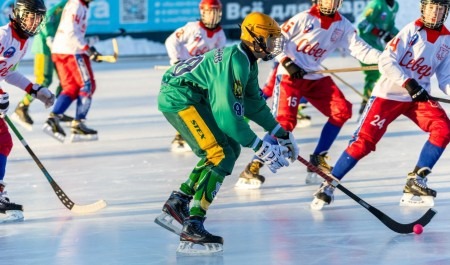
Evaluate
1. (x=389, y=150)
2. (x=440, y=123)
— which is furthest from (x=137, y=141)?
(x=440, y=123)

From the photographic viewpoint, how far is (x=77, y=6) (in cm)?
849

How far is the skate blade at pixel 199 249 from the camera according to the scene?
15.5 feet

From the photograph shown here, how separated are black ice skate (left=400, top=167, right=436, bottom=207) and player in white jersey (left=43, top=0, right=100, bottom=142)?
135 inches

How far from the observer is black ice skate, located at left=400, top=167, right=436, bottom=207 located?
18.8 ft

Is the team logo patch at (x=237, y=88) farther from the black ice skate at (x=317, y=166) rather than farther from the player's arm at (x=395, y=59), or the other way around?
the black ice skate at (x=317, y=166)

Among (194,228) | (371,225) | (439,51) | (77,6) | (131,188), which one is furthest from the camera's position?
(77,6)

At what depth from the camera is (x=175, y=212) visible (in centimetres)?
498

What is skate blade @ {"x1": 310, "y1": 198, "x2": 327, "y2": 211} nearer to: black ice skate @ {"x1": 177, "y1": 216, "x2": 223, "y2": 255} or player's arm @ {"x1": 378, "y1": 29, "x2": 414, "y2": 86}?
player's arm @ {"x1": 378, "y1": 29, "x2": 414, "y2": 86}

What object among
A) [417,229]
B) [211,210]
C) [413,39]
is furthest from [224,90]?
[413,39]

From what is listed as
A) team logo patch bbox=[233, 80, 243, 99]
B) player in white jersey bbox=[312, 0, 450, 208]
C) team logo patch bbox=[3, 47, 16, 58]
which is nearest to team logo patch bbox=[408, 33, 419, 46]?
player in white jersey bbox=[312, 0, 450, 208]

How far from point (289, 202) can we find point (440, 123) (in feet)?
2.91

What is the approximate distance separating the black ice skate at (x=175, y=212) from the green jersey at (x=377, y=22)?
4922mm

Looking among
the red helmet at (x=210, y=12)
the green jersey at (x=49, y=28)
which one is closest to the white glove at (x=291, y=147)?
the red helmet at (x=210, y=12)

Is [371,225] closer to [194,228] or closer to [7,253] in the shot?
[194,228]
